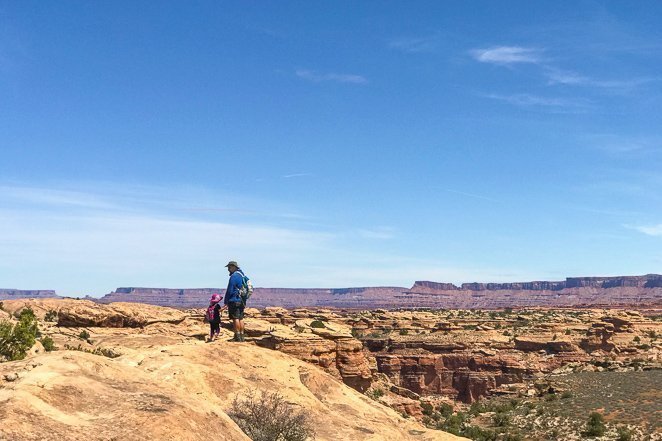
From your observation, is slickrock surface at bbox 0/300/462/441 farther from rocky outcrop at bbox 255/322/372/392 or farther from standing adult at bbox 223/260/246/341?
standing adult at bbox 223/260/246/341

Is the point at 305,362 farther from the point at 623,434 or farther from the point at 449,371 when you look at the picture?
the point at 449,371

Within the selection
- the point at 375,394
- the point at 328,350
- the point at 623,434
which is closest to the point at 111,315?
the point at 328,350

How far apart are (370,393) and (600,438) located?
16145mm

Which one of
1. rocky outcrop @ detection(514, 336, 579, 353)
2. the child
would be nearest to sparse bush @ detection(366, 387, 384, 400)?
the child

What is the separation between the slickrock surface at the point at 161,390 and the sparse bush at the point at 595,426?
19.4 m

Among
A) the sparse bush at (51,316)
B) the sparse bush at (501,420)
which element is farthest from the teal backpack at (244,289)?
the sparse bush at (501,420)

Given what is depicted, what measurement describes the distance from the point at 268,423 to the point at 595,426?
32.3m

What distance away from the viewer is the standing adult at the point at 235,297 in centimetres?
1762

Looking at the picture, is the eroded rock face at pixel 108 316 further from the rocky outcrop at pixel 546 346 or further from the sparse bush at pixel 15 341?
the rocky outcrop at pixel 546 346

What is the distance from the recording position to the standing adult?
17.6 m

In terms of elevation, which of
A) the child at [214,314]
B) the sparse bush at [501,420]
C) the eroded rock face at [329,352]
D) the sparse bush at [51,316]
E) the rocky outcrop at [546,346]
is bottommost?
the sparse bush at [501,420]

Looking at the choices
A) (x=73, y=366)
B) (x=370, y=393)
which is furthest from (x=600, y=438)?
(x=73, y=366)

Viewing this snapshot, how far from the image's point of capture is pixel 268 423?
11188 mm

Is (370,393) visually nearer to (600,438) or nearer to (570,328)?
(600,438)
